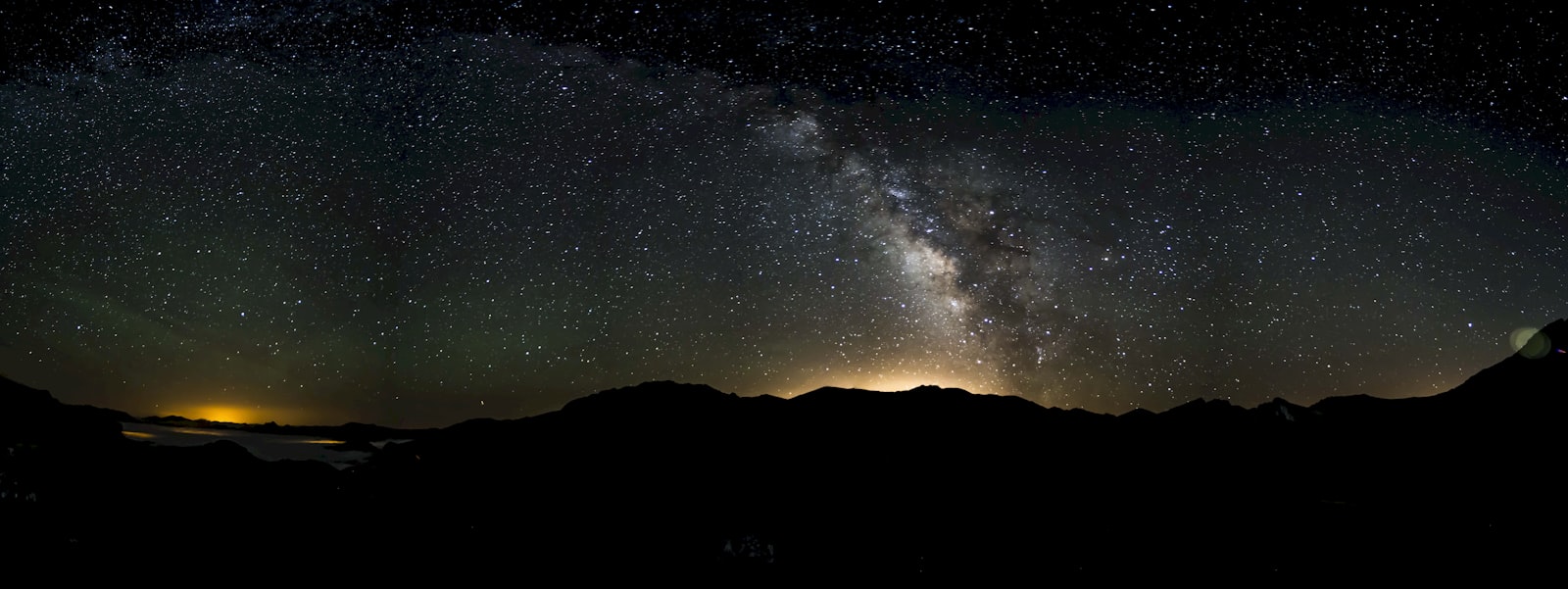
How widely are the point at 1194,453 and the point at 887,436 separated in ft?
40.0

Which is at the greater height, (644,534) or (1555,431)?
(1555,431)

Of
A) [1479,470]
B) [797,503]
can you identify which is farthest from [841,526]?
[1479,470]

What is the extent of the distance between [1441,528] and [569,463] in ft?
94.2

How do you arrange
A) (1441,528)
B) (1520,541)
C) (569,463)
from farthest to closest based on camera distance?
(569,463) → (1441,528) → (1520,541)

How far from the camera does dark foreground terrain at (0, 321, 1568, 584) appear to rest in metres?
17.5

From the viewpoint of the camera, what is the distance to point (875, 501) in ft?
81.5

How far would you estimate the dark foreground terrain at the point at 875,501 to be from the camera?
17.5m

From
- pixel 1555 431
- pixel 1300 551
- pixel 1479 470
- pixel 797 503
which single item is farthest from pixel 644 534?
pixel 1555 431

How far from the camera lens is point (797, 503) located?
83.2 ft

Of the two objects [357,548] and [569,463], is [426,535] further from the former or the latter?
[569,463]

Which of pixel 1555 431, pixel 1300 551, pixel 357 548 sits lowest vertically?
pixel 357 548

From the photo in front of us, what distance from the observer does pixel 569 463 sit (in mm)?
29453

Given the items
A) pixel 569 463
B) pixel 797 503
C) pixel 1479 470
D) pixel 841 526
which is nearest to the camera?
pixel 1479 470

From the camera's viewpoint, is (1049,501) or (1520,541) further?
(1049,501)
